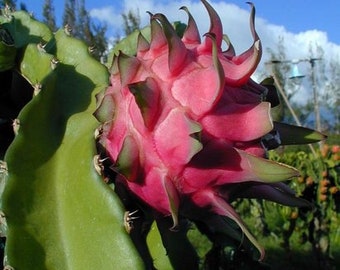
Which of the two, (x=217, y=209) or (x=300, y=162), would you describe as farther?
(x=300, y=162)

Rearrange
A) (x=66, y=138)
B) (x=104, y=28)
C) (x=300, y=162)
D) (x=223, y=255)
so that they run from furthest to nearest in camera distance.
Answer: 1. (x=300, y=162)
2. (x=104, y=28)
3. (x=223, y=255)
4. (x=66, y=138)

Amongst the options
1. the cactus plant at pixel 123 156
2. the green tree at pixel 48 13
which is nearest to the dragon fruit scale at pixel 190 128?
the cactus plant at pixel 123 156

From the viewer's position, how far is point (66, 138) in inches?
30.0

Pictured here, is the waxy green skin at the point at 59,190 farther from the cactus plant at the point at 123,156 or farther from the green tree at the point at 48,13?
the green tree at the point at 48,13

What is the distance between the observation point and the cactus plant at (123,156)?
66cm

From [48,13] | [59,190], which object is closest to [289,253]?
[48,13]

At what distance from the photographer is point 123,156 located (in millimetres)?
664

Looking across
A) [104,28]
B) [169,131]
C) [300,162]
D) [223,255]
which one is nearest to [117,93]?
[169,131]

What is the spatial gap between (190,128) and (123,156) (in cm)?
8

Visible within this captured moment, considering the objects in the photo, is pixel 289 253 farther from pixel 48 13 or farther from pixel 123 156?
pixel 123 156

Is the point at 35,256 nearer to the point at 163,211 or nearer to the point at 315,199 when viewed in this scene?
the point at 163,211

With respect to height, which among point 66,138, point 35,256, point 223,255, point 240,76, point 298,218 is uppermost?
point 240,76

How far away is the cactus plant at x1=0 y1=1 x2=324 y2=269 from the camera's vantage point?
66 cm

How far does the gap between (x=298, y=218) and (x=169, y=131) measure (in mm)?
5716
